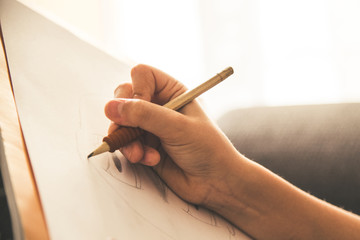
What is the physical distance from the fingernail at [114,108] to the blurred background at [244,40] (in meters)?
0.80

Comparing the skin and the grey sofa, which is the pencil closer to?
the skin

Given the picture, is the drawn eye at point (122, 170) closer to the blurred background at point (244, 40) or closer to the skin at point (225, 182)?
the skin at point (225, 182)

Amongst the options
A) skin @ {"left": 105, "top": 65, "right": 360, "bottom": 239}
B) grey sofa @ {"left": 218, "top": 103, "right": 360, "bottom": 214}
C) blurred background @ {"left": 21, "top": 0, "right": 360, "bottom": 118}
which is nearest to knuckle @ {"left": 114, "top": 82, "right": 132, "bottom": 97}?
skin @ {"left": 105, "top": 65, "right": 360, "bottom": 239}

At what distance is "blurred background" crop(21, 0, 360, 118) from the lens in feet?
3.39

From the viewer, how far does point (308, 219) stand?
399 millimetres

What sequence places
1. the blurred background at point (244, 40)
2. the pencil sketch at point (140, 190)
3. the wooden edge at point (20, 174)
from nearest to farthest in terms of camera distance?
the wooden edge at point (20, 174), the pencil sketch at point (140, 190), the blurred background at point (244, 40)

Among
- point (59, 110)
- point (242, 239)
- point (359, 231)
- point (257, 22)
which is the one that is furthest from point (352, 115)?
point (257, 22)

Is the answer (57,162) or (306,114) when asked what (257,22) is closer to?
(306,114)

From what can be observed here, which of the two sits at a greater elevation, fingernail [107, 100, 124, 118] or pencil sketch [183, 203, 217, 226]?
fingernail [107, 100, 124, 118]

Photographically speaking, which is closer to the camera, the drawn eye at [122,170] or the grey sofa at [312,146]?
the drawn eye at [122,170]

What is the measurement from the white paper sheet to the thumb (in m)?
0.04

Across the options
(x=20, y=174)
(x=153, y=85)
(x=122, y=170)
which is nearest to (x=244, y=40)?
(x=153, y=85)

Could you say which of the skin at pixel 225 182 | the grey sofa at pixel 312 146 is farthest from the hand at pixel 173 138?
the grey sofa at pixel 312 146

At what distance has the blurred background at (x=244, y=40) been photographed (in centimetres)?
103
